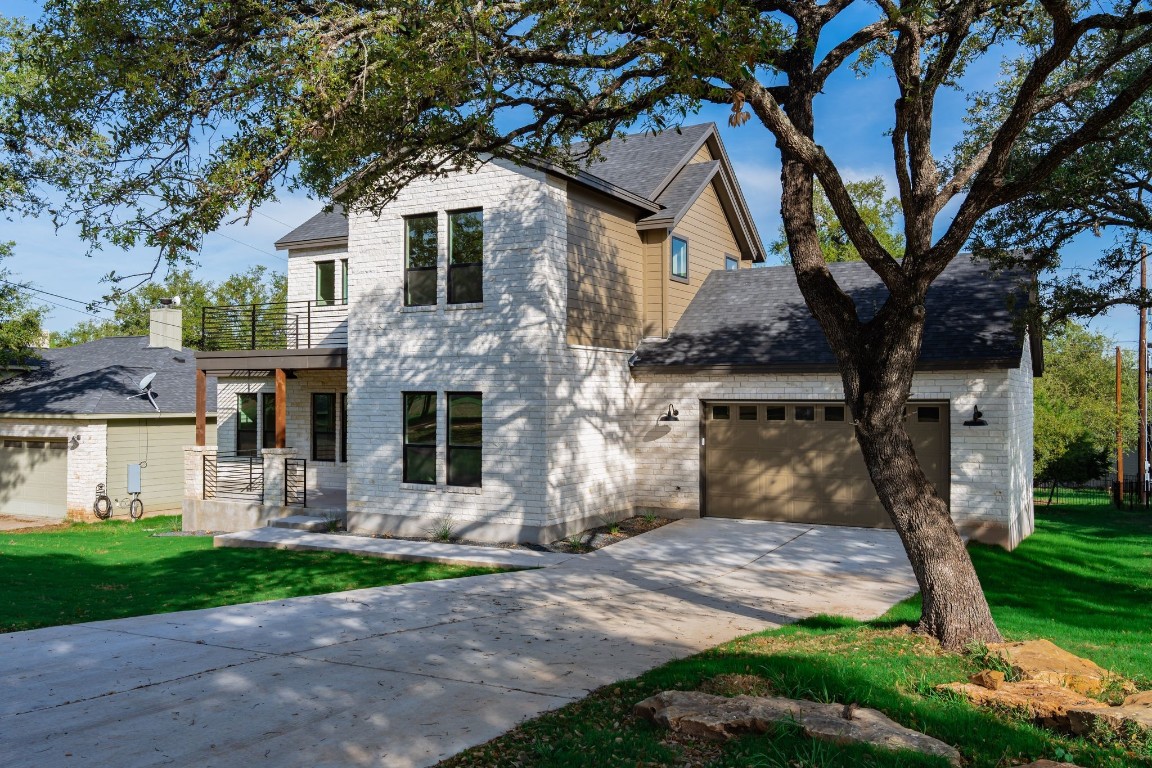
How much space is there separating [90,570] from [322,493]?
6591 mm

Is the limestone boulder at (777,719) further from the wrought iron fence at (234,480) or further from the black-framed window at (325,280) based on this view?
the black-framed window at (325,280)

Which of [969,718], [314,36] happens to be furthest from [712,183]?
[969,718]

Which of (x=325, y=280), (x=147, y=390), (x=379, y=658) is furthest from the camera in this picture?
(x=147, y=390)

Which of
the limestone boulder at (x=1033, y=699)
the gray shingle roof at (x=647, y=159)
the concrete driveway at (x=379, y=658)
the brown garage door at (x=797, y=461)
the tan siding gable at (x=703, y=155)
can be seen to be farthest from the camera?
the tan siding gable at (x=703, y=155)

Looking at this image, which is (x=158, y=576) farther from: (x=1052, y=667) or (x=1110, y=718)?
(x=1110, y=718)

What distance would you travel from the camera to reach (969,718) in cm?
580

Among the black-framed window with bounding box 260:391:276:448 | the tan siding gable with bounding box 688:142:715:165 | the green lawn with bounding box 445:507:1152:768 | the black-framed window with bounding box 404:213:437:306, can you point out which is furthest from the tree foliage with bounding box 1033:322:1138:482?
the black-framed window with bounding box 260:391:276:448

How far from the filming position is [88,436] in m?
22.8

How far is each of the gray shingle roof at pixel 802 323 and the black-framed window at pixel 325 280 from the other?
7970 mm

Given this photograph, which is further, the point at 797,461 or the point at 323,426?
the point at 323,426

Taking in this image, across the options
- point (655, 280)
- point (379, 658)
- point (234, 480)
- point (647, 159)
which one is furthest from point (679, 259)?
point (379, 658)

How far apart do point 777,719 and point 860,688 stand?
1140 millimetres

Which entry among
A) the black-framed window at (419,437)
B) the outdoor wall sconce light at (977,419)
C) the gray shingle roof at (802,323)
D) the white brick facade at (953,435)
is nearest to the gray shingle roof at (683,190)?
the gray shingle roof at (802,323)

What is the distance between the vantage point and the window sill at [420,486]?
614 inches
